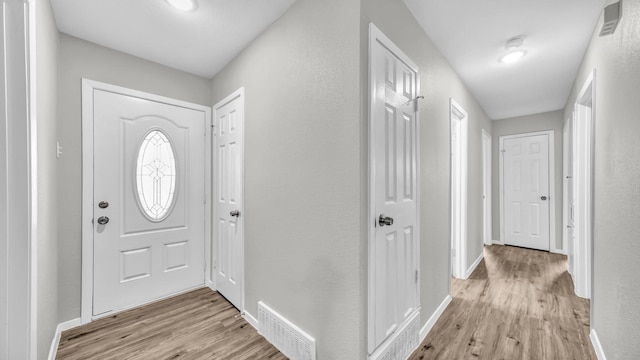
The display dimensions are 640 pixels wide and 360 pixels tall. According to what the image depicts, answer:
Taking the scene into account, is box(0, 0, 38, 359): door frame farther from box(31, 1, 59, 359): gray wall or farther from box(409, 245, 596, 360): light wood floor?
box(409, 245, 596, 360): light wood floor

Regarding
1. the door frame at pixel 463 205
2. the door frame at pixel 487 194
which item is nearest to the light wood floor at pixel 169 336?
the door frame at pixel 463 205

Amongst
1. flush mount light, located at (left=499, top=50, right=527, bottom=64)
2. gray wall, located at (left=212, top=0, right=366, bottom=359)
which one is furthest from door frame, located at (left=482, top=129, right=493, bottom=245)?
gray wall, located at (left=212, top=0, right=366, bottom=359)

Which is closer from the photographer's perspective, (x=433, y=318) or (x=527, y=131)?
(x=433, y=318)

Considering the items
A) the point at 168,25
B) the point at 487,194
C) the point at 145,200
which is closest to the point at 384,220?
the point at 168,25

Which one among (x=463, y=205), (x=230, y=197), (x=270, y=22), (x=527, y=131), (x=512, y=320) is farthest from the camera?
(x=527, y=131)

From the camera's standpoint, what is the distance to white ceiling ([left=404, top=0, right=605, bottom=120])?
68.1 inches

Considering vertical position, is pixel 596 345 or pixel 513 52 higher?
pixel 513 52

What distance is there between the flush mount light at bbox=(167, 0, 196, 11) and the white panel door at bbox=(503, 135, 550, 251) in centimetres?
528

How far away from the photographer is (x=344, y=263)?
4.47ft

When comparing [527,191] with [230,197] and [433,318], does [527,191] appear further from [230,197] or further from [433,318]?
[230,197]

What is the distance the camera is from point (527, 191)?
14.6ft

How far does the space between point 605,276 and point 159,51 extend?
12.5 ft

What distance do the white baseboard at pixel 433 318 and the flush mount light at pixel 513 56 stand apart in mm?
2383

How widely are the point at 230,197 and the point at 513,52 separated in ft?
9.81
